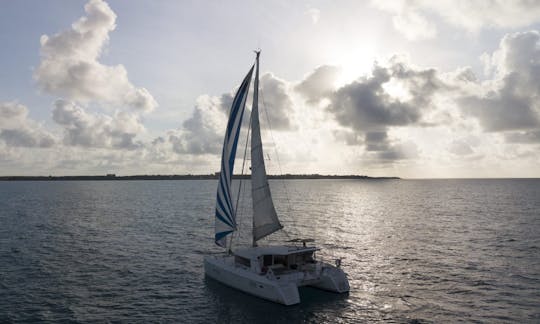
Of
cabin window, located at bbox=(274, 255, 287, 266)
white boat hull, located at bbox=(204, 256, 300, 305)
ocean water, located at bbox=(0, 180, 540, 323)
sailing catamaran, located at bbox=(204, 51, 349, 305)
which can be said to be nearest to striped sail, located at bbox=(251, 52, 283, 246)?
sailing catamaran, located at bbox=(204, 51, 349, 305)

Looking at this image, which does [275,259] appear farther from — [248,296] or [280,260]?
[248,296]

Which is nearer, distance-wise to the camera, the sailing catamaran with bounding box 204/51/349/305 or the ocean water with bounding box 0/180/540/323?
the ocean water with bounding box 0/180/540/323

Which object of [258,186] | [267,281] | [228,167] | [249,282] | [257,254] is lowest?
[249,282]

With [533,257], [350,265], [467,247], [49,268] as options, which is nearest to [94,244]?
[49,268]

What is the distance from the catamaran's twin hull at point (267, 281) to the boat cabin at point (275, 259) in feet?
1.94

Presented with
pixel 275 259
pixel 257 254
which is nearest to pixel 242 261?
pixel 257 254

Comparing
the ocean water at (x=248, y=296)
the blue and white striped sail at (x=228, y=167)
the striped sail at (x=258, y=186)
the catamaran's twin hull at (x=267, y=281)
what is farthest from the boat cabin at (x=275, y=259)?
the blue and white striped sail at (x=228, y=167)

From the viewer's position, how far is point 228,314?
22.7 metres

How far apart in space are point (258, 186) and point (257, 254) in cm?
460

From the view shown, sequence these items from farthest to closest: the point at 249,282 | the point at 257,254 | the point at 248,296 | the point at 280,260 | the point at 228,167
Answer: the point at 228,167, the point at 280,260, the point at 257,254, the point at 248,296, the point at 249,282

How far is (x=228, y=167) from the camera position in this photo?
27750 mm

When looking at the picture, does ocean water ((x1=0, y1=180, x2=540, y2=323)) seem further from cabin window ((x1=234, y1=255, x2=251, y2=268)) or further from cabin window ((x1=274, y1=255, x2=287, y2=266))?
cabin window ((x1=274, y1=255, x2=287, y2=266))

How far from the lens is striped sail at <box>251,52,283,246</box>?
2616cm

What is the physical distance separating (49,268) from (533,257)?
4438 cm
